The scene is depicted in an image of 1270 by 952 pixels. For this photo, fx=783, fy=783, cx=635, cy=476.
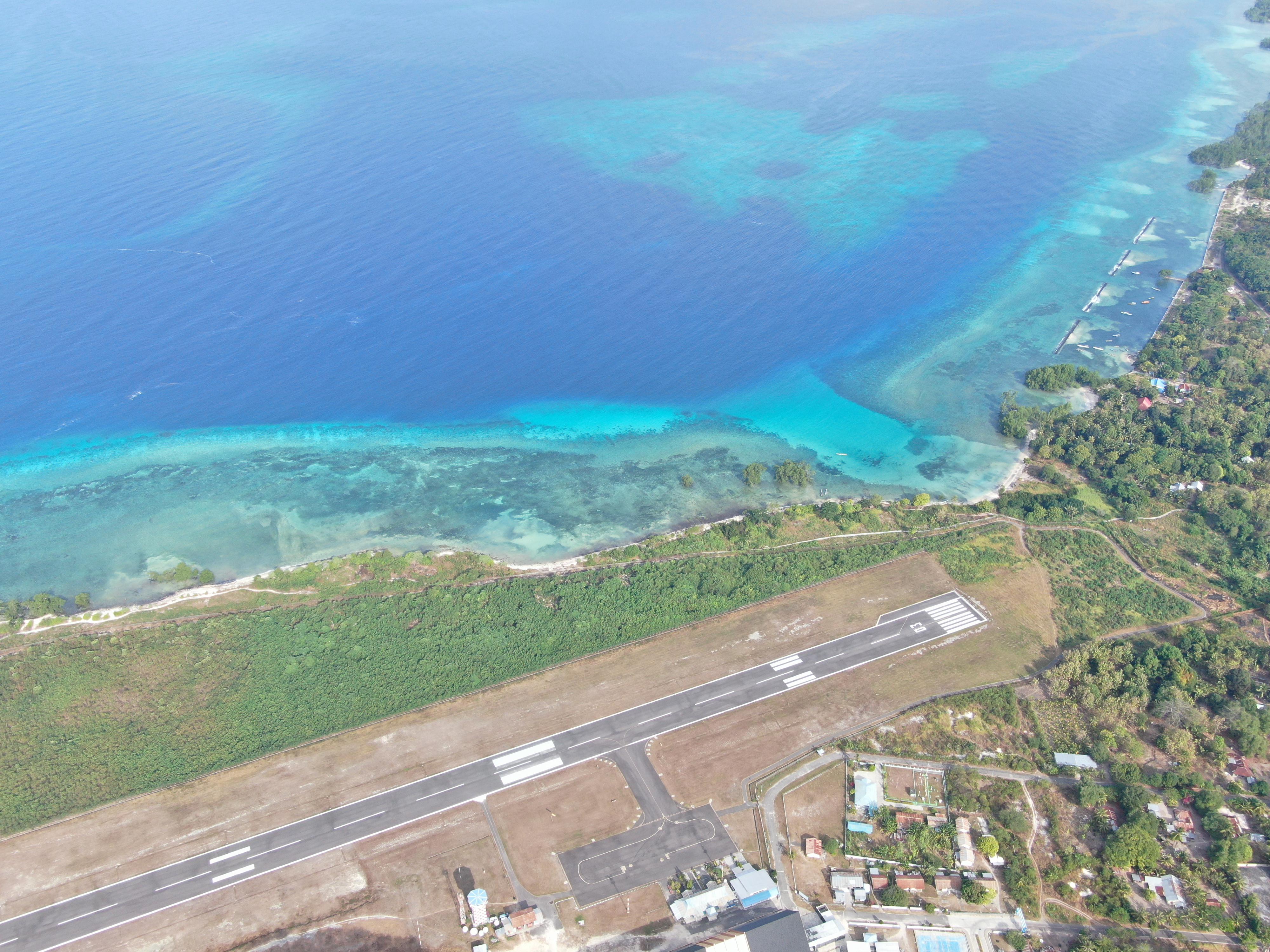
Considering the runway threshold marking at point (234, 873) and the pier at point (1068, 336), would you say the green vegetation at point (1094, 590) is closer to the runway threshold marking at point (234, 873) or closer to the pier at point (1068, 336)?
the pier at point (1068, 336)

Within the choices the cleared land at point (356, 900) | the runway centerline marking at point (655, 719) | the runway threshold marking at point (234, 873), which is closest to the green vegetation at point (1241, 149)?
the runway centerline marking at point (655, 719)

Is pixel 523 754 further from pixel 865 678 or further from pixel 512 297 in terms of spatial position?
pixel 512 297

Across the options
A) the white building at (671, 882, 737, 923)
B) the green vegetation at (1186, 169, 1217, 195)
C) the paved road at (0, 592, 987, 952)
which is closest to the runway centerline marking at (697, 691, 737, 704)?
the paved road at (0, 592, 987, 952)

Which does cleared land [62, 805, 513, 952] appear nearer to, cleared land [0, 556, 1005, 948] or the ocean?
cleared land [0, 556, 1005, 948]

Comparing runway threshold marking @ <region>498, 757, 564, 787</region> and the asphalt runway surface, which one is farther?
runway threshold marking @ <region>498, 757, 564, 787</region>

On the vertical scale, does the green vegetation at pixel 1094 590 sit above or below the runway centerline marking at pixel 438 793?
below

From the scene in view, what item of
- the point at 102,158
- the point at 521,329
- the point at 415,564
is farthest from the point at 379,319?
the point at 102,158

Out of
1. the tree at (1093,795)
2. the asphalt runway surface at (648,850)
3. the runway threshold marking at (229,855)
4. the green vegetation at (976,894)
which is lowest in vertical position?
the green vegetation at (976,894)
